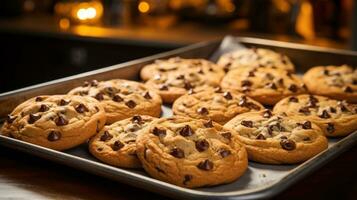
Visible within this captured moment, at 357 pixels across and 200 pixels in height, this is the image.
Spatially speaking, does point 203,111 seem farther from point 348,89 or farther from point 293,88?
point 348,89

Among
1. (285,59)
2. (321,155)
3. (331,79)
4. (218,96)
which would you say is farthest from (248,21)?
(321,155)

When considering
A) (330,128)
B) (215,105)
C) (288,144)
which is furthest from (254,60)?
(288,144)

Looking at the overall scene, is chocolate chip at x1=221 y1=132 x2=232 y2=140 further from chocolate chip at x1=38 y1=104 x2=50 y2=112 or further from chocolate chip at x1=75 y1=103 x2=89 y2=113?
chocolate chip at x1=38 y1=104 x2=50 y2=112

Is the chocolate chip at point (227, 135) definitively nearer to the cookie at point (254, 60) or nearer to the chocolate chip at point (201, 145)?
the chocolate chip at point (201, 145)

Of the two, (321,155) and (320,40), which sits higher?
(321,155)

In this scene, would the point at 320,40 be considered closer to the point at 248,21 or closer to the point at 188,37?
the point at 248,21

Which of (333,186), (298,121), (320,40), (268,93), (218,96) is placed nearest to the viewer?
(333,186)
